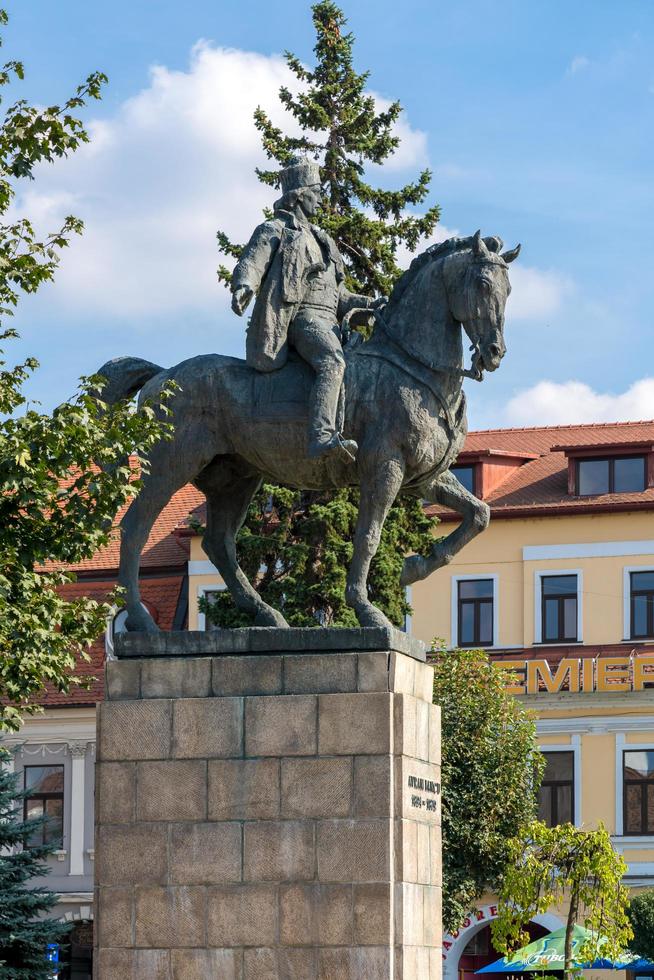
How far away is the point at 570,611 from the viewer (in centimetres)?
4619

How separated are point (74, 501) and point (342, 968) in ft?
23.1

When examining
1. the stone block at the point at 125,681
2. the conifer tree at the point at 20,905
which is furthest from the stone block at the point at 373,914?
the conifer tree at the point at 20,905

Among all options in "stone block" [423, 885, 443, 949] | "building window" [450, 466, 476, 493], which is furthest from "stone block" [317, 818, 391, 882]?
"building window" [450, 466, 476, 493]

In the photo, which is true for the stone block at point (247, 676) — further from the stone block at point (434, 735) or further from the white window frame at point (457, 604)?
the white window frame at point (457, 604)

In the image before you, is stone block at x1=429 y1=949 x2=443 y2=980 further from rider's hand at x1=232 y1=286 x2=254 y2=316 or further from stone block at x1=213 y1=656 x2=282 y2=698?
rider's hand at x1=232 y1=286 x2=254 y2=316

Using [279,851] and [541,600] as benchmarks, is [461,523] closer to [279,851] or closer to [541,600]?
[279,851]

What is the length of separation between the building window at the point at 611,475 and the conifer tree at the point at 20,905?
1749 cm

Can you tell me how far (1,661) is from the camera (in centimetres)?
2088

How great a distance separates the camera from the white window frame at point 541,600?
45938mm

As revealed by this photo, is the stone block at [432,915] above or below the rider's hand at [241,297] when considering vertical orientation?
below

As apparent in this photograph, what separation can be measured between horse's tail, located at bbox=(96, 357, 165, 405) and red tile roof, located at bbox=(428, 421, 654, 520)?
90.2ft

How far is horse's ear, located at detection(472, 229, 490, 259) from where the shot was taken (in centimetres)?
1606

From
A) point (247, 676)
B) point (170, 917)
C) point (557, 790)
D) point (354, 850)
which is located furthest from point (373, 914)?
point (557, 790)

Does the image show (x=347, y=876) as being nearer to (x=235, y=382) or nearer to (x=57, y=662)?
(x=235, y=382)
